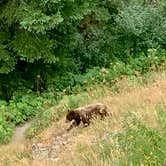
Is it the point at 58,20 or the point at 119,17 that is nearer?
the point at 58,20

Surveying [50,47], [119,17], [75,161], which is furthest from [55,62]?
[75,161]

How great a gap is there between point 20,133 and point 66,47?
4822 millimetres

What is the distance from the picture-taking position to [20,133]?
13.7 metres

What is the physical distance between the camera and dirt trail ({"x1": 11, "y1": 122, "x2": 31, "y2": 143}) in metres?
12.9

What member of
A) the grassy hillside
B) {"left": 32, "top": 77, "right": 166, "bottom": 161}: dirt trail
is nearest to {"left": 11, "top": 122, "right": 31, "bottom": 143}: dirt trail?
{"left": 32, "top": 77, "right": 166, "bottom": 161}: dirt trail

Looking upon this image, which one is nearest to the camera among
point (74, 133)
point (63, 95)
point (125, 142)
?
point (125, 142)

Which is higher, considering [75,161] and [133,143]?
[133,143]

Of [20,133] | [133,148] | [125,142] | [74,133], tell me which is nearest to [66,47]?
[20,133]

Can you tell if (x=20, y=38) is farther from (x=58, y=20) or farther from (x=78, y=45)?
(x=78, y=45)

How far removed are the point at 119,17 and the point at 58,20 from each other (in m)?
5.00

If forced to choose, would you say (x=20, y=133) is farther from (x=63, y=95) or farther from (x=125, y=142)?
(x=125, y=142)

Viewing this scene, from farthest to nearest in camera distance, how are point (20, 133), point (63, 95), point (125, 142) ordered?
point (63, 95) < point (20, 133) < point (125, 142)

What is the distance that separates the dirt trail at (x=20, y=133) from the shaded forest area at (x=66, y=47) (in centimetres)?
19

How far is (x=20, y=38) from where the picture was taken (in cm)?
1555
